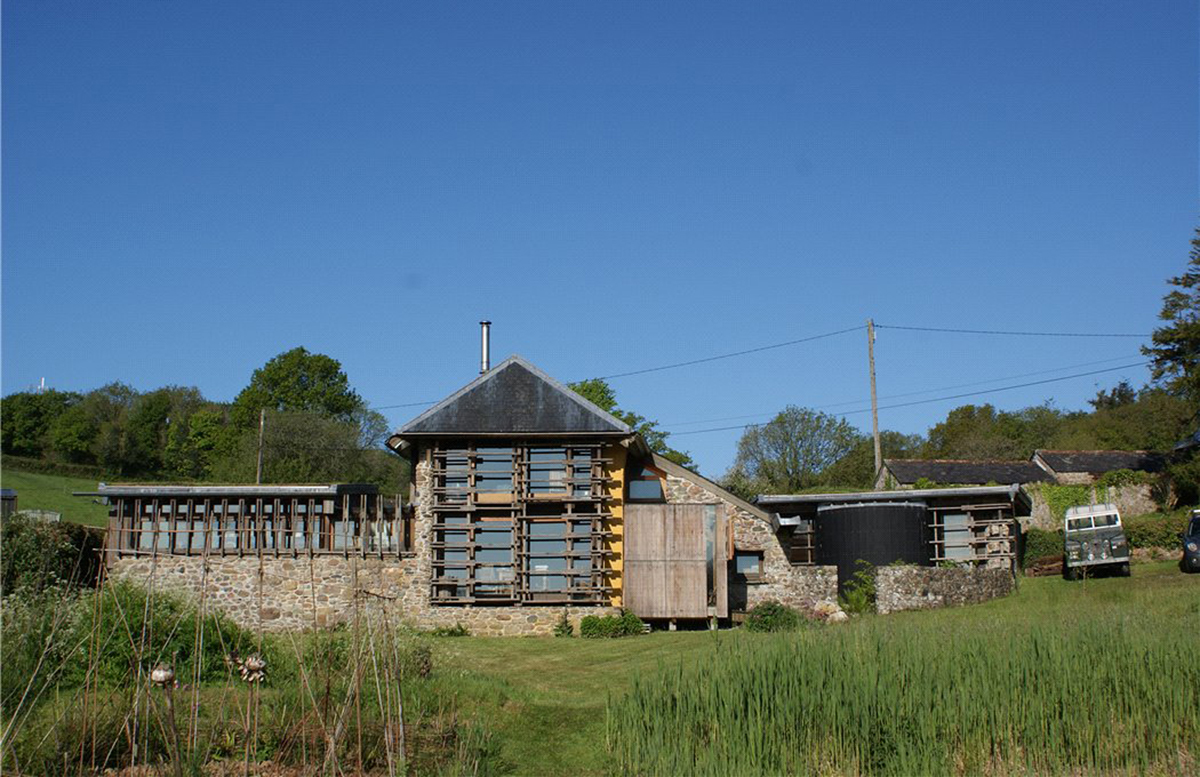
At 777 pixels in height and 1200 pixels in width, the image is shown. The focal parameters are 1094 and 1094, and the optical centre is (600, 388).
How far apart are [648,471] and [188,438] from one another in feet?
145

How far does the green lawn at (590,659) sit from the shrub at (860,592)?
2.27 m

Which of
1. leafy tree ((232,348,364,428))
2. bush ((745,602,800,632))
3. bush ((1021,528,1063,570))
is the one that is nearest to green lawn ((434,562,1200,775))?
bush ((745,602,800,632))

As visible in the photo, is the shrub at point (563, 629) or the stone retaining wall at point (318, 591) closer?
the shrub at point (563, 629)

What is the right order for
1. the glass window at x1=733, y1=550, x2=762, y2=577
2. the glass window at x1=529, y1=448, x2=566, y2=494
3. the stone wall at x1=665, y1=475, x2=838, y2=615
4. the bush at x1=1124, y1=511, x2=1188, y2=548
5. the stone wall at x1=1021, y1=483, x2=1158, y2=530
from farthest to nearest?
the stone wall at x1=1021, y1=483, x2=1158, y2=530, the bush at x1=1124, y1=511, x2=1188, y2=548, the glass window at x1=733, y1=550, x2=762, y2=577, the stone wall at x1=665, y1=475, x2=838, y2=615, the glass window at x1=529, y1=448, x2=566, y2=494

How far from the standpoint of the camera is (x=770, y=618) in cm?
2411

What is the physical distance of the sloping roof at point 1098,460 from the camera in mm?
41969

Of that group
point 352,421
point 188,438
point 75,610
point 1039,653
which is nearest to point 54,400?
point 188,438

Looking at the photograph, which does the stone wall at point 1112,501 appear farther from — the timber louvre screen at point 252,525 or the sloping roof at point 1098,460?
the timber louvre screen at point 252,525

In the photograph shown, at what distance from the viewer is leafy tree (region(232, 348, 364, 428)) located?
63719 millimetres

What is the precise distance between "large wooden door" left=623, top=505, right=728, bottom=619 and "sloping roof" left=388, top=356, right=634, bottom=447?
96.1 inches

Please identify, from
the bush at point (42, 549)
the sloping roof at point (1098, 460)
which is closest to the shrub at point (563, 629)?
the bush at point (42, 549)

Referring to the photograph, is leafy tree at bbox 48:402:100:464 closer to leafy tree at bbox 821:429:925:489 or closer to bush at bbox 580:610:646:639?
leafy tree at bbox 821:429:925:489

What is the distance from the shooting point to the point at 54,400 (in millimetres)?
69938

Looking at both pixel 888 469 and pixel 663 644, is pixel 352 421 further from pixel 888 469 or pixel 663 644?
pixel 663 644
